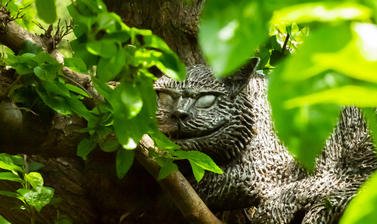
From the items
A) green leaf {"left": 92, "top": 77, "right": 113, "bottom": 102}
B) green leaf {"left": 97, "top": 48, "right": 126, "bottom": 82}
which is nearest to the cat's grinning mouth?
green leaf {"left": 92, "top": 77, "right": 113, "bottom": 102}

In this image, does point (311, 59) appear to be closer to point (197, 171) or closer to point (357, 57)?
point (357, 57)

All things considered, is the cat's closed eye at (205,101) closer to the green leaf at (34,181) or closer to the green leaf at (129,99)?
the green leaf at (34,181)

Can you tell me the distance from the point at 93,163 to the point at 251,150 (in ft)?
1.29

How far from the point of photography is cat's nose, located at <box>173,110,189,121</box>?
121cm

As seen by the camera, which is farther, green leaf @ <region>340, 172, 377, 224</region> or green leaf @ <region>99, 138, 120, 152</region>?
green leaf @ <region>99, 138, 120, 152</region>

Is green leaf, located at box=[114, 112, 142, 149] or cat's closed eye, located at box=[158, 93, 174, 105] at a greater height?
cat's closed eye, located at box=[158, 93, 174, 105]

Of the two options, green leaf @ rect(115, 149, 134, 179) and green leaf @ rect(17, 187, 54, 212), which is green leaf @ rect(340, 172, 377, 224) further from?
green leaf @ rect(17, 187, 54, 212)

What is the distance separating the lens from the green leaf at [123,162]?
0.75 m

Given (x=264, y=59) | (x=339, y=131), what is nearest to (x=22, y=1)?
(x=264, y=59)

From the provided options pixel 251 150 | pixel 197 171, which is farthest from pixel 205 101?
pixel 197 171

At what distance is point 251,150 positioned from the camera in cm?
125

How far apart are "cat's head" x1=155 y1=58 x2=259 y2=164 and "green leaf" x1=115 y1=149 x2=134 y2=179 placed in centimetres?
44

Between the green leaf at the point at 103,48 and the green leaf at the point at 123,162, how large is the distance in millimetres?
308

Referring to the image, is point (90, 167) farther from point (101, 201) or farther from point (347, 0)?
point (347, 0)
